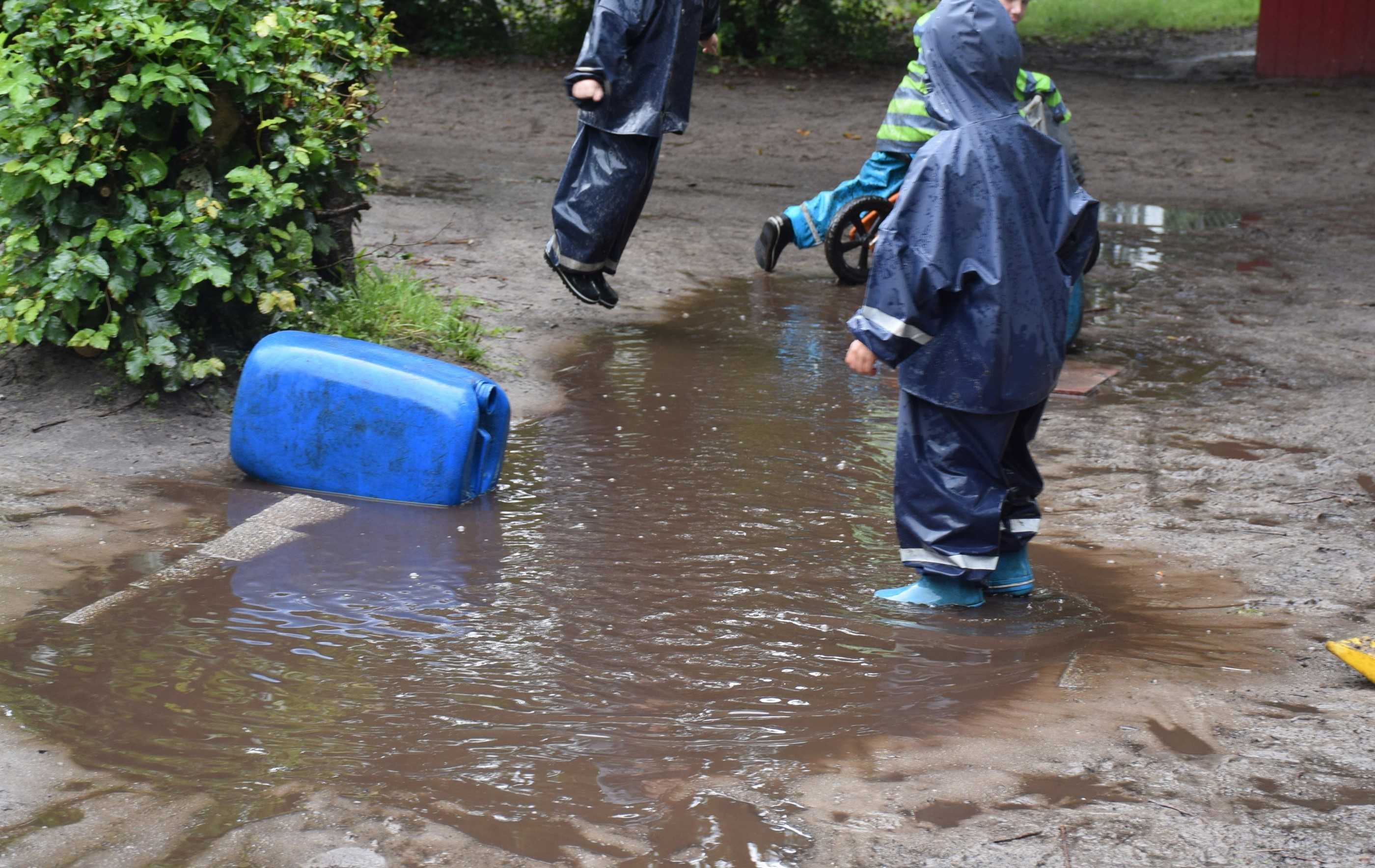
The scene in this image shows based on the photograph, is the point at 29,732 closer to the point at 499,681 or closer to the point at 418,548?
the point at 499,681

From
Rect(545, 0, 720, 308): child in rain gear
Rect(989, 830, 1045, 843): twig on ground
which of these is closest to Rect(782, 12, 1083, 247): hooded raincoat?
Rect(545, 0, 720, 308): child in rain gear

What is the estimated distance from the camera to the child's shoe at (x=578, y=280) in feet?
20.2

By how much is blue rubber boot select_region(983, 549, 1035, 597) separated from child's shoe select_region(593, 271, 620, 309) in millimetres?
2906

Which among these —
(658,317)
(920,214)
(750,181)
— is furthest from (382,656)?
(750,181)

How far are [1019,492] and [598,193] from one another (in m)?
2.81

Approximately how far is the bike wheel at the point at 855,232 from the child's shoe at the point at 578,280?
4.50 ft

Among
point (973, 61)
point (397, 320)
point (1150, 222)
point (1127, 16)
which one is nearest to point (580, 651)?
point (973, 61)

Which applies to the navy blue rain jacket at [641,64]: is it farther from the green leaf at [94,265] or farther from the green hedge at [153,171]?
the green leaf at [94,265]

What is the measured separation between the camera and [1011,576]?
12.3ft

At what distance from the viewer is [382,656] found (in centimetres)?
325

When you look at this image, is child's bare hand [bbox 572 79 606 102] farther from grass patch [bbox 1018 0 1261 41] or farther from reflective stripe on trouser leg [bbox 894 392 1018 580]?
grass patch [bbox 1018 0 1261 41]

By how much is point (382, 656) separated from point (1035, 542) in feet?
6.51

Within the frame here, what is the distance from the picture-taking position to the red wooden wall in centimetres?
1519

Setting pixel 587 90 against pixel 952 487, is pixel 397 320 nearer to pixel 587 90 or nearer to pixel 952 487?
pixel 587 90
